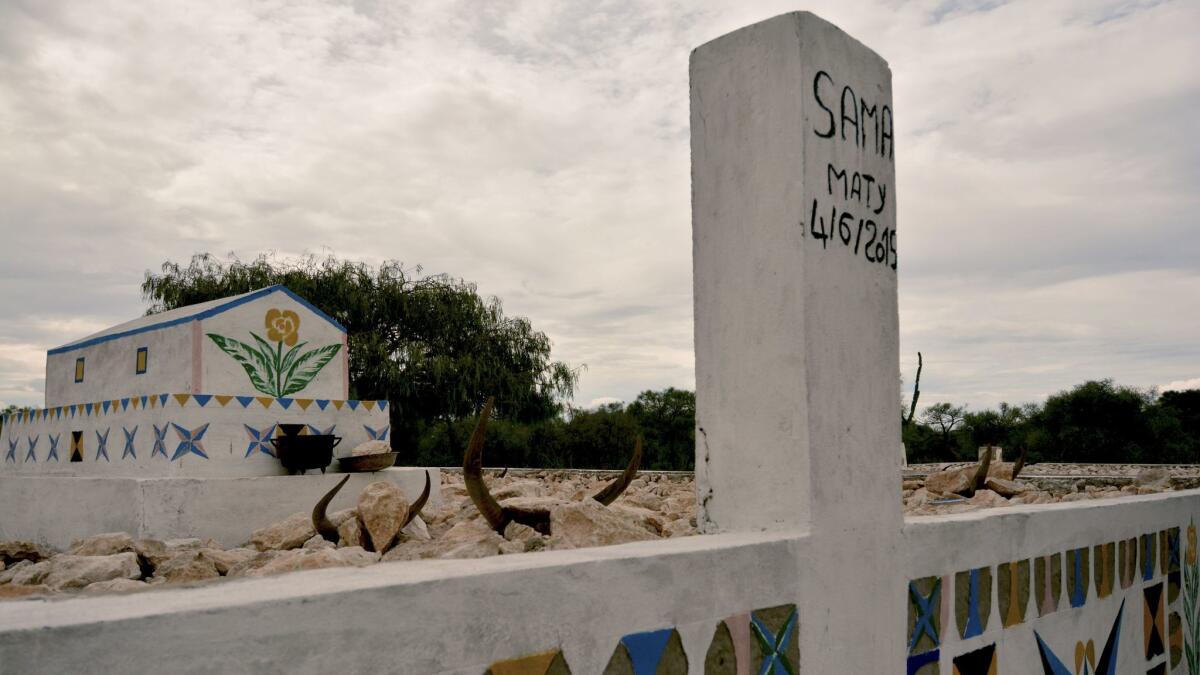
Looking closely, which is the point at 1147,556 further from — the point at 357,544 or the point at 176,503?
the point at 176,503

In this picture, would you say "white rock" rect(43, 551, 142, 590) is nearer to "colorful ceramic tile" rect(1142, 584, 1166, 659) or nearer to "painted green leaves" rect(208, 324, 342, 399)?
"painted green leaves" rect(208, 324, 342, 399)

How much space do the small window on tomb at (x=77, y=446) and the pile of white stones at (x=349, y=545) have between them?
2.29 meters

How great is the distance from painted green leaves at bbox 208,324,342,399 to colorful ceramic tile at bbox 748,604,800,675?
15.9 feet

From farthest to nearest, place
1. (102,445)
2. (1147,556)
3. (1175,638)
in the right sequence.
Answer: (102,445) < (1175,638) < (1147,556)

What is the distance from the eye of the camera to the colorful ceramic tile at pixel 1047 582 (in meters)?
3.17

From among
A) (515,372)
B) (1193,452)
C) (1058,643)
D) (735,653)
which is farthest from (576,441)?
(735,653)

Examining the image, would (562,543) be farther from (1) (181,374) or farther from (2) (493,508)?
(1) (181,374)

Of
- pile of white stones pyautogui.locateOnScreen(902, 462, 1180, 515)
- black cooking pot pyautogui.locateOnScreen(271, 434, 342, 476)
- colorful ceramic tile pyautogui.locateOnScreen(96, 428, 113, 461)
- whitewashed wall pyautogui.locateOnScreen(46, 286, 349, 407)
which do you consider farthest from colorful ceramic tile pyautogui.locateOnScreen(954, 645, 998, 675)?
colorful ceramic tile pyautogui.locateOnScreen(96, 428, 113, 461)

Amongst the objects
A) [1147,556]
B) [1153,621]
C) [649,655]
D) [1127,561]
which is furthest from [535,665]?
[1153,621]

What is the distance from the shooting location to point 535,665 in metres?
1.59

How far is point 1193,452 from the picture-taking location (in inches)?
738

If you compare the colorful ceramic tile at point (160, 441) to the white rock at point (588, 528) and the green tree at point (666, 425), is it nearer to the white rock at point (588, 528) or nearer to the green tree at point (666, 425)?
the white rock at point (588, 528)

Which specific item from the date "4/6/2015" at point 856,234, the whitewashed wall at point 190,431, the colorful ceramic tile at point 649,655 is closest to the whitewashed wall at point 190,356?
the whitewashed wall at point 190,431

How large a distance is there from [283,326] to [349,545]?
3.28 meters
